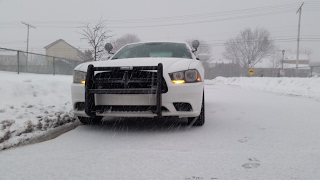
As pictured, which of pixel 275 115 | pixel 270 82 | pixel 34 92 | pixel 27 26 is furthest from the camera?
pixel 27 26

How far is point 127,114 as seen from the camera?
3.58m

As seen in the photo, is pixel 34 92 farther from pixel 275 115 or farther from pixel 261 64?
pixel 261 64

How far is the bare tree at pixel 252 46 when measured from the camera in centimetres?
6122

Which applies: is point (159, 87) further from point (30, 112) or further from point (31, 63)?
point (31, 63)

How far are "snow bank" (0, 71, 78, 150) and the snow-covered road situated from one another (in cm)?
32

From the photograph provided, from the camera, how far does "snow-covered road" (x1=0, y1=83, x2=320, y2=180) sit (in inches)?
92.5

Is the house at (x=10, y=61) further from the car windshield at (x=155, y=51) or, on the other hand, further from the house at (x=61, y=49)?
the house at (x=61, y=49)

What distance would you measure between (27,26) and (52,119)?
205ft

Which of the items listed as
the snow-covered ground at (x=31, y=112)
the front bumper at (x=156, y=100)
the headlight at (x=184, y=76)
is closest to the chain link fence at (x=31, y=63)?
the snow-covered ground at (x=31, y=112)

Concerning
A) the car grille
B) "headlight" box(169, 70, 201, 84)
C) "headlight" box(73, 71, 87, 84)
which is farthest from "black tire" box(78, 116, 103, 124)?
"headlight" box(169, 70, 201, 84)

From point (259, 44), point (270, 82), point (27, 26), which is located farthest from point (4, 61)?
point (259, 44)

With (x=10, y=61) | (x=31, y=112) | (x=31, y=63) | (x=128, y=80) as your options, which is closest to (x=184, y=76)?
(x=128, y=80)

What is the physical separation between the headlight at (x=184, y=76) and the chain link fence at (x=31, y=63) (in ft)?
48.6

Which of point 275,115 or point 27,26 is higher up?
point 27,26
